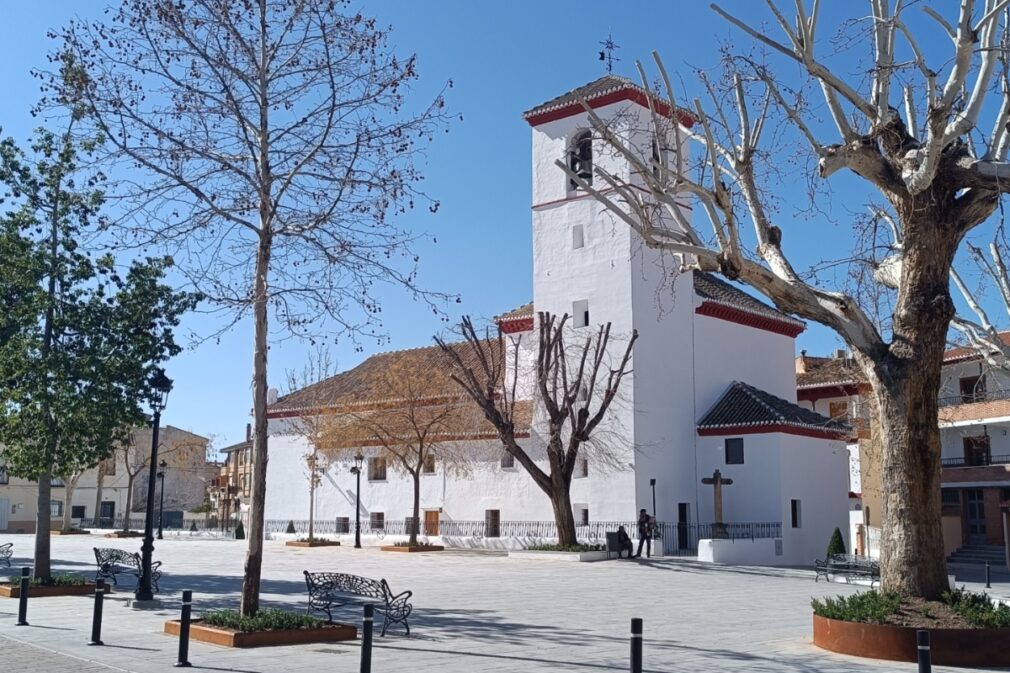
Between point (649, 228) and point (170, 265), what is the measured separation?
11.7 m

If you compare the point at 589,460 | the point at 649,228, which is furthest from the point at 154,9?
the point at 589,460

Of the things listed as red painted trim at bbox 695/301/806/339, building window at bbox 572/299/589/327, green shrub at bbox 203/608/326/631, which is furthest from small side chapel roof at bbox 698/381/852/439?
green shrub at bbox 203/608/326/631

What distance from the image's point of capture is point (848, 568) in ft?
79.1

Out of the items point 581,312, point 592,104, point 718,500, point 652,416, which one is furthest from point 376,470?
point 592,104

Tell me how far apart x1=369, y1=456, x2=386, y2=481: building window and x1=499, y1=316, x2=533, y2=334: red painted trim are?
9.60 meters

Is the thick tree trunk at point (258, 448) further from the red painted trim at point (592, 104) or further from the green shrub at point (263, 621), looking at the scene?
the red painted trim at point (592, 104)

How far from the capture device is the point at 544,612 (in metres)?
17.4

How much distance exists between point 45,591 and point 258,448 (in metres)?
8.04

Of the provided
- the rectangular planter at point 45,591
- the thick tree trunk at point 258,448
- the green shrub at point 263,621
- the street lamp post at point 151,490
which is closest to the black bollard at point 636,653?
the green shrub at point 263,621

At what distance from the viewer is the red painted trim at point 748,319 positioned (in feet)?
135

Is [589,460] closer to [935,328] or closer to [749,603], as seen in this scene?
[749,603]

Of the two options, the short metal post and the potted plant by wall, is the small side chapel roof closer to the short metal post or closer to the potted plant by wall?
the potted plant by wall

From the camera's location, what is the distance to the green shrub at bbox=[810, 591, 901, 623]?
40.4ft

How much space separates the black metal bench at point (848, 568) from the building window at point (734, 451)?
1161 cm
